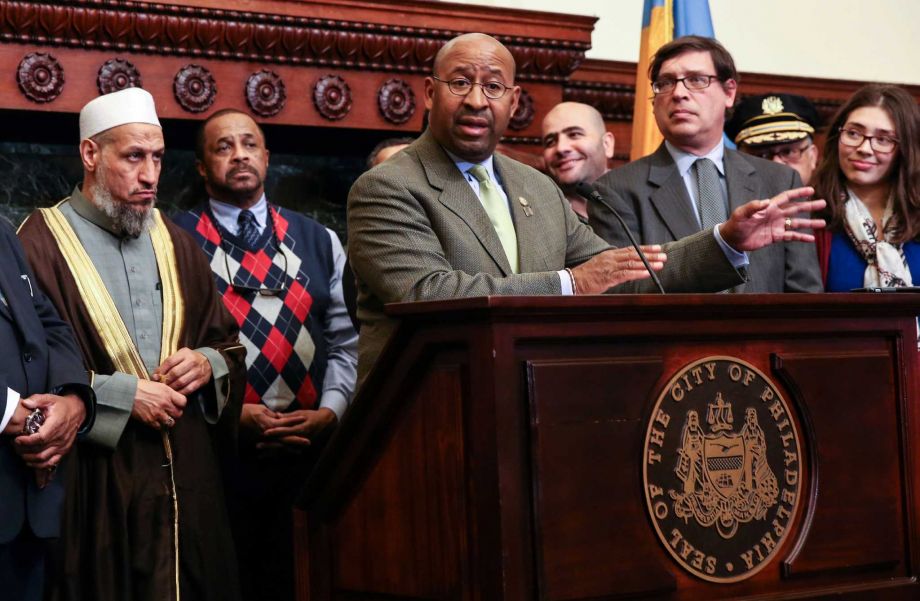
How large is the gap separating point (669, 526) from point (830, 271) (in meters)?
1.75

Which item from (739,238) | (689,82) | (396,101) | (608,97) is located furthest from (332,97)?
(739,238)

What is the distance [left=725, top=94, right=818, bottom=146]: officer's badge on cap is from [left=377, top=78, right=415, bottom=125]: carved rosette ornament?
1.24 meters

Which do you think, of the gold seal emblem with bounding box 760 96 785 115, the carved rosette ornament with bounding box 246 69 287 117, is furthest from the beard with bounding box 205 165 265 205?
the gold seal emblem with bounding box 760 96 785 115

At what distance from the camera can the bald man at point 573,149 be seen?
4.23 metres

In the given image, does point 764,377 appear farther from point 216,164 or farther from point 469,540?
point 216,164

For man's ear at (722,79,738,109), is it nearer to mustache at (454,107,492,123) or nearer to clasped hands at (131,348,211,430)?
mustache at (454,107,492,123)

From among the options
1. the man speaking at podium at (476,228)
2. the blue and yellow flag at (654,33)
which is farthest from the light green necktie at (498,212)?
the blue and yellow flag at (654,33)

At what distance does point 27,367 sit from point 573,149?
2.07m

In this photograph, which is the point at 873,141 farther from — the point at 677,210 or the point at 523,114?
the point at 523,114

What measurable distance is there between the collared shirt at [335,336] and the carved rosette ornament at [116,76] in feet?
1.53

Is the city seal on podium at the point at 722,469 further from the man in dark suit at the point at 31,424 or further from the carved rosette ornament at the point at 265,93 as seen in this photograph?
the carved rosette ornament at the point at 265,93

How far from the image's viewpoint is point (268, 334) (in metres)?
3.85

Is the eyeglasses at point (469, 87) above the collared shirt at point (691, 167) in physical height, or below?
above

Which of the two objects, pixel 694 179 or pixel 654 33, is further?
pixel 654 33
